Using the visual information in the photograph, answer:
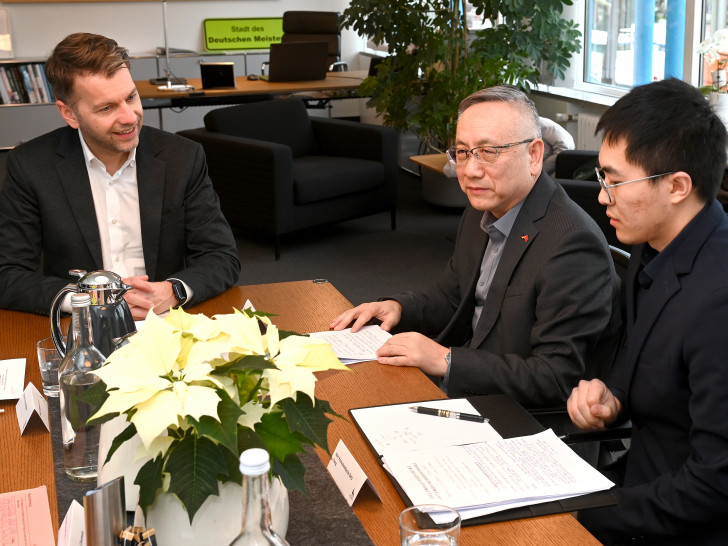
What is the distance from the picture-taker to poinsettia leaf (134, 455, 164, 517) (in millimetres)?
977

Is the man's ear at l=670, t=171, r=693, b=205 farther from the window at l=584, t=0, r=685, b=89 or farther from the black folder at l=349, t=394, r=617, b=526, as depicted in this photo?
the window at l=584, t=0, r=685, b=89

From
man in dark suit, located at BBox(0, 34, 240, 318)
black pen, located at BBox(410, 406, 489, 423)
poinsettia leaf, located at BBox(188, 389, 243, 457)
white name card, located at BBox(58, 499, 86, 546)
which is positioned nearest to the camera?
poinsettia leaf, located at BBox(188, 389, 243, 457)

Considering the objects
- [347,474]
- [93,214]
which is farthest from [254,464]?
[93,214]

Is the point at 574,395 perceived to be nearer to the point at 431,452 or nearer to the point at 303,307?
the point at 431,452

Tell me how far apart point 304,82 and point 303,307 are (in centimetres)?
477

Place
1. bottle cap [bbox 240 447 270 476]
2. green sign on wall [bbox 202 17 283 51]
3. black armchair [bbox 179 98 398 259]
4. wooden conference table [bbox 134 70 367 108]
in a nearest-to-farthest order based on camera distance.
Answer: bottle cap [bbox 240 447 270 476]
black armchair [bbox 179 98 398 259]
wooden conference table [bbox 134 70 367 108]
green sign on wall [bbox 202 17 283 51]

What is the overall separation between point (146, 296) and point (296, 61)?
476 cm

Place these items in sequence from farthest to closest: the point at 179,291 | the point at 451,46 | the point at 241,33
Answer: the point at 241,33
the point at 451,46
the point at 179,291

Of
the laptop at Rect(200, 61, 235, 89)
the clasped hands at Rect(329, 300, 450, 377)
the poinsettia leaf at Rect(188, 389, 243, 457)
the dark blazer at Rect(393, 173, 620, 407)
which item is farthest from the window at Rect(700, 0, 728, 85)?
the poinsettia leaf at Rect(188, 389, 243, 457)

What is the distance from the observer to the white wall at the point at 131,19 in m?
8.41

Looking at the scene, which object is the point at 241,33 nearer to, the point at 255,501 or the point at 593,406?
the point at 593,406

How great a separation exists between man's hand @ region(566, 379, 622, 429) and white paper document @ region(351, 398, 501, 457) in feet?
0.84

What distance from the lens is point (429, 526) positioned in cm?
104

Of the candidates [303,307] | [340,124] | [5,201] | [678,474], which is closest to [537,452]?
[678,474]
